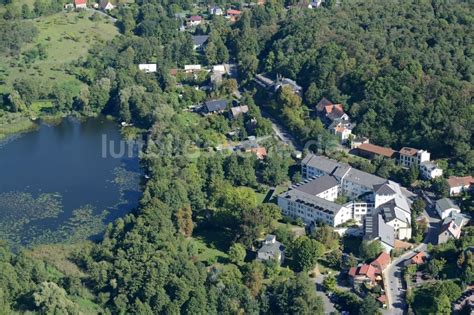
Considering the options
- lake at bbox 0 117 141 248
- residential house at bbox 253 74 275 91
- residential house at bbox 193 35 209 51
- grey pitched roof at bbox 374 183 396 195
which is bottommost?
lake at bbox 0 117 141 248

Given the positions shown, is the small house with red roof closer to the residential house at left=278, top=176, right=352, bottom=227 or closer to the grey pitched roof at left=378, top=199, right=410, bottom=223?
the grey pitched roof at left=378, top=199, right=410, bottom=223

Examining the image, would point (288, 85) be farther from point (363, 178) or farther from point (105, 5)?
point (105, 5)

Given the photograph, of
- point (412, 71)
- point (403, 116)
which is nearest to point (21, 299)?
point (403, 116)

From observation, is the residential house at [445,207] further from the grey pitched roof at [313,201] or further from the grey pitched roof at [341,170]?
the grey pitched roof at [313,201]

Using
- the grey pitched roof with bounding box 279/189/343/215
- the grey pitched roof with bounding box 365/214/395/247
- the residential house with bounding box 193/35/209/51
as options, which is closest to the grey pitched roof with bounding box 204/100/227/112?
the residential house with bounding box 193/35/209/51

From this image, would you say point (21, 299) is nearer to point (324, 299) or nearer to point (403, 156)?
point (324, 299)
